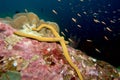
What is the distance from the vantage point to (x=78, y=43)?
14.5m

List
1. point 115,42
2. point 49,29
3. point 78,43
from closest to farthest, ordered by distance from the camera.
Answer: point 49,29 < point 78,43 < point 115,42

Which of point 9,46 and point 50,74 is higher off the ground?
point 9,46

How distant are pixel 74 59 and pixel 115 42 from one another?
1311 centimetres

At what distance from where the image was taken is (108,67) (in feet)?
17.9

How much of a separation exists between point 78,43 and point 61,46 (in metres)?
9.82

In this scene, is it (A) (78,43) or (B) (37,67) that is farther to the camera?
(A) (78,43)

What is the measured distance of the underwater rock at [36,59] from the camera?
4031mm

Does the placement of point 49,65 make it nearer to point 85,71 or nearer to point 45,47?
point 45,47

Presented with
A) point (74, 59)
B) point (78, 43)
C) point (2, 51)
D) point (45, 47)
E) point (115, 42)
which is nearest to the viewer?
point (2, 51)

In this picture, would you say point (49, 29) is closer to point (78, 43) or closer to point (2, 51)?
point (2, 51)

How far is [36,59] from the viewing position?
13.7ft

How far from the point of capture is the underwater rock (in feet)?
13.2

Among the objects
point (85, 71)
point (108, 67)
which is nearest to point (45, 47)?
point (85, 71)

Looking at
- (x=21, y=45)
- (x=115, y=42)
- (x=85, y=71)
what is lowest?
(x=115, y=42)
